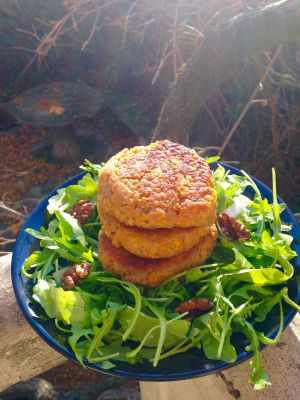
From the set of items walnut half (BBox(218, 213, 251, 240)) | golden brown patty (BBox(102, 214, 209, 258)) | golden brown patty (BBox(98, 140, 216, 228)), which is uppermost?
golden brown patty (BBox(98, 140, 216, 228))

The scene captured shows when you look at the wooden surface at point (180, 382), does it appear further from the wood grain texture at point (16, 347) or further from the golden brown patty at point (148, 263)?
the golden brown patty at point (148, 263)

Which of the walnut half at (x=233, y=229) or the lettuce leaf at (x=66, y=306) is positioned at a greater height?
the walnut half at (x=233, y=229)

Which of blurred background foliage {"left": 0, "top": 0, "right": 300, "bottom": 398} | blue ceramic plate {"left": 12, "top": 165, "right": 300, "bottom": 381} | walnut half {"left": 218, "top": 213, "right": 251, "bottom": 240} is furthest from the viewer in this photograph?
blurred background foliage {"left": 0, "top": 0, "right": 300, "bottom": 398}

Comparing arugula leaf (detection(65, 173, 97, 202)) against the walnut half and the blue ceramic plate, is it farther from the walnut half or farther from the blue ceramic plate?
the walnut half

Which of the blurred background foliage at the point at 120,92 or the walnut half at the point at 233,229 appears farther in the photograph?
the blurred background foliage at the point at 120,92

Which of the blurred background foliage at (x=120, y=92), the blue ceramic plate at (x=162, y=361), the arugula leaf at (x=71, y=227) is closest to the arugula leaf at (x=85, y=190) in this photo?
the arugula leaf at (x=71, y=227)

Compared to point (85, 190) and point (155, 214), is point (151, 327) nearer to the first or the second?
point (155, 214)

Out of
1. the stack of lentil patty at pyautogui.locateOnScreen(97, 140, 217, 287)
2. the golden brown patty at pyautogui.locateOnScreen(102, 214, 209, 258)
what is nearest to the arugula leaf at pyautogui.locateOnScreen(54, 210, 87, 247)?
the stack of lentil patty at pyautogui.locateOnScreen(97, 140, 217, 287)
